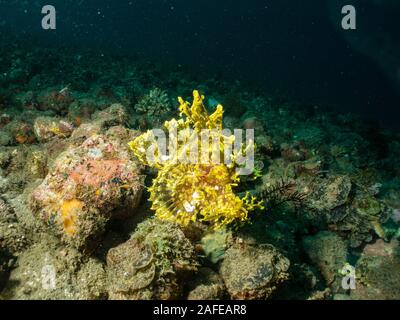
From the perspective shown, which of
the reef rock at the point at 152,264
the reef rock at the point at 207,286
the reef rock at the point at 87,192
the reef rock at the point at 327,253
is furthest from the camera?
the reef rock at the point at 327,253

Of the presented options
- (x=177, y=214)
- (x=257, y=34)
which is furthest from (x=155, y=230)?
(x=257, y=34)

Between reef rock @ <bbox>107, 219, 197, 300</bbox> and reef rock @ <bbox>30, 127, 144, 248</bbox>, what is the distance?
0.43m

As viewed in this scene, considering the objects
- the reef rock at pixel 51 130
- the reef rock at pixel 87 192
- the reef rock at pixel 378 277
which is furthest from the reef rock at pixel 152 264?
the reef rock at pixel 51 130

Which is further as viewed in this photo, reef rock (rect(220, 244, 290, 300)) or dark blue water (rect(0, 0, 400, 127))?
dark blue water (rect(0, 0, 400, 127))

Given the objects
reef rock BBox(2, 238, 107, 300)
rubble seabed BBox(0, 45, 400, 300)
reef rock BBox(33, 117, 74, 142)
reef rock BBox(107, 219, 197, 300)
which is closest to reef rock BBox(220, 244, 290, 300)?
rubble seabed BBox(0, 45, 400, 300)

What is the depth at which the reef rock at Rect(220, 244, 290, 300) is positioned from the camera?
3438mm

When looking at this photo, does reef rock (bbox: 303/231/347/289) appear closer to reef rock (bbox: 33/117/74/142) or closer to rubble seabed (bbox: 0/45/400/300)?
rubble seabed (bbox: 0/45/400/300)

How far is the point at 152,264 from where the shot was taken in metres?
3.29

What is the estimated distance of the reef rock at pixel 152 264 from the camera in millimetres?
3227

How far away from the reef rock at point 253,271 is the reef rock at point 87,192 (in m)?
1.43

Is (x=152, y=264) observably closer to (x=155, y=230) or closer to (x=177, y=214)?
(x=155, y=230)

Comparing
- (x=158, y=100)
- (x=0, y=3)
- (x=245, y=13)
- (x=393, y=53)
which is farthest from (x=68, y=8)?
(x=158, y=100)

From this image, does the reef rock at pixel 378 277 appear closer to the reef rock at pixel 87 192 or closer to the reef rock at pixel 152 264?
the reef rock at pixel 152 264

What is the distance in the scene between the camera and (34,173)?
16.4 ft
